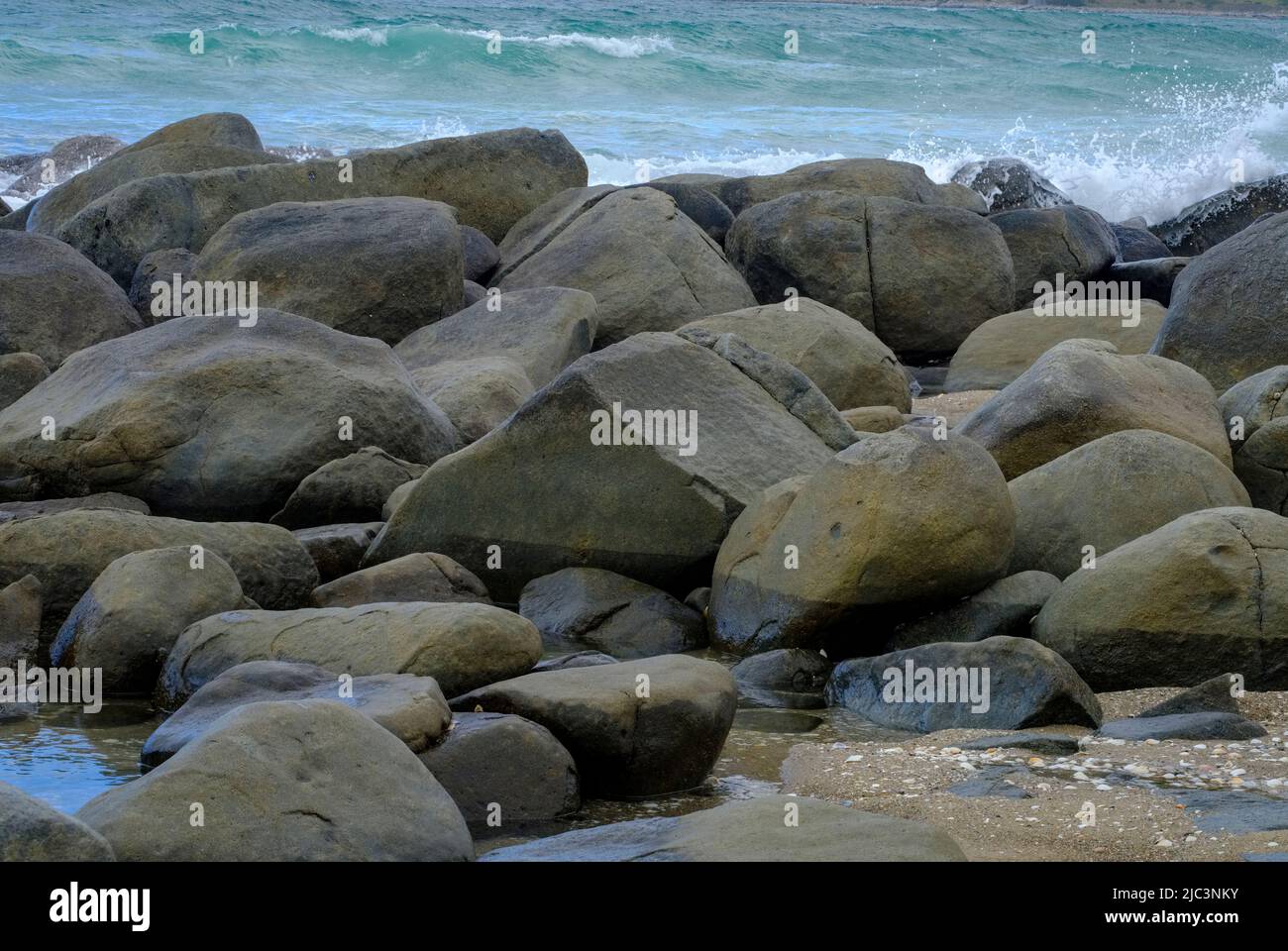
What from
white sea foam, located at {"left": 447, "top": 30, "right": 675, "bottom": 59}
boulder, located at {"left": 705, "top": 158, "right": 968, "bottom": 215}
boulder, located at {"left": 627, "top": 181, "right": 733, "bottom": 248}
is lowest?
boulder, located at {"left": 627, "top": 181, "right": 733, "bottom": 248}

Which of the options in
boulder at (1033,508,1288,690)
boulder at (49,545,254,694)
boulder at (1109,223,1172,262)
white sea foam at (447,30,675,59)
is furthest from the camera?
white sea foam at (447,30,675,59)

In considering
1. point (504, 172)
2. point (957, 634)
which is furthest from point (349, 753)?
point (504, 172)

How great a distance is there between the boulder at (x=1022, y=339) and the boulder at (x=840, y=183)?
2.41 m

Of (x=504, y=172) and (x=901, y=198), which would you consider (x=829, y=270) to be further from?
(x=504, y=172)

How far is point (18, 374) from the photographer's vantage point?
373 inches

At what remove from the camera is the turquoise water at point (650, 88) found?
27.0m

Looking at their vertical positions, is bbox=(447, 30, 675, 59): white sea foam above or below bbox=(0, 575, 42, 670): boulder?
above

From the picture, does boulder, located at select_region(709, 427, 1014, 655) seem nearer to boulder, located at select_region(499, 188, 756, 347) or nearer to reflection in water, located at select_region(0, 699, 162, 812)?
reflection in water, located at select_region(0, 699, 162, 812)

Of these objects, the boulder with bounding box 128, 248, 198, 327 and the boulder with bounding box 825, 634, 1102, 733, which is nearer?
the boulder with bounding box 825, 634, 1102, 733

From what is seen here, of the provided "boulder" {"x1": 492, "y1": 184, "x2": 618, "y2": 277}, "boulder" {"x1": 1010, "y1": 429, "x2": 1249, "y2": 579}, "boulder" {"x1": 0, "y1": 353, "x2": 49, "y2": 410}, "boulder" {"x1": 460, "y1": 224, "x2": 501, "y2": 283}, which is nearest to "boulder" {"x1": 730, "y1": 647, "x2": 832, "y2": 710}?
"boulder" {"x1": 1010, "y1": 429, "x2": 1249, "y2": 579}

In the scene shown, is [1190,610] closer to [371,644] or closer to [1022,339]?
[371,644]

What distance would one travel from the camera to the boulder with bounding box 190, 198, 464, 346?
35.9 ft

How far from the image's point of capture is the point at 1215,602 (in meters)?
6.10

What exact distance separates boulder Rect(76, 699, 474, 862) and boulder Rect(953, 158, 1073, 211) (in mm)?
14836
